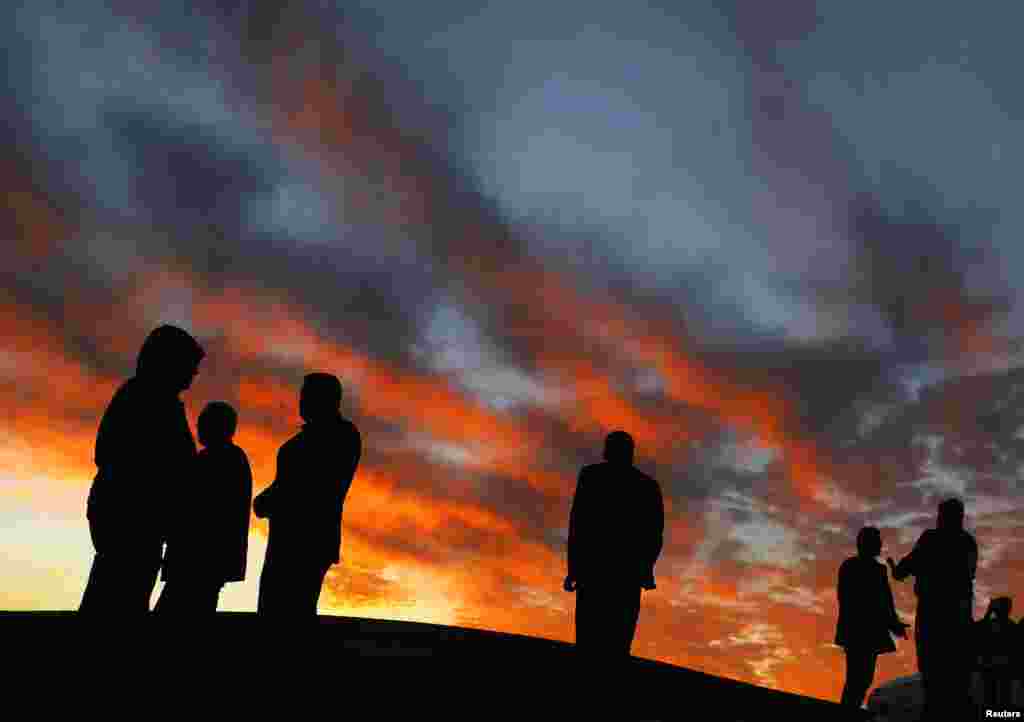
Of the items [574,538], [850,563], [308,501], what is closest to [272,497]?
[308,501]

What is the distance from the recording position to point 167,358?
16.6ft

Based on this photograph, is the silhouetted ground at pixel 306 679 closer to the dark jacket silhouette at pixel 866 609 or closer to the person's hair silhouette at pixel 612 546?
the person's hair silhouette at pixel 612 546

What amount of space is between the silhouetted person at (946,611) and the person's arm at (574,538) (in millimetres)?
3628

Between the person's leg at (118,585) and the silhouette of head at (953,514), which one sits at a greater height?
the silhouette of head at (953,514)

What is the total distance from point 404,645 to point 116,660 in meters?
3.25

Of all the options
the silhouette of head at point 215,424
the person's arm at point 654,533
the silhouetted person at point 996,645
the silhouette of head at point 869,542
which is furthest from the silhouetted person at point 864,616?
the silhouette of head at point 215,424

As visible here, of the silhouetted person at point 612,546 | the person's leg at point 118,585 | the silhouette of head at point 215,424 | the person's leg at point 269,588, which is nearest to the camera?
the person's leg at point 118,585

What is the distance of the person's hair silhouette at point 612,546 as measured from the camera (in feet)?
22.6

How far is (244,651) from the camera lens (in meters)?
5.30

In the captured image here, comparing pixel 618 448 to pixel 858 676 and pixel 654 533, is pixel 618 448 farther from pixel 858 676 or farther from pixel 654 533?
pixel 858 676

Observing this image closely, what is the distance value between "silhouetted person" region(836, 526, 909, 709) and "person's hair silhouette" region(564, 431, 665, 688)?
2842mm

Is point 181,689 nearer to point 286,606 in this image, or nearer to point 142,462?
point 286,606

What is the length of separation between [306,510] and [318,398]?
696mm

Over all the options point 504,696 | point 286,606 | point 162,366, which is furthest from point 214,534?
point 504,696
